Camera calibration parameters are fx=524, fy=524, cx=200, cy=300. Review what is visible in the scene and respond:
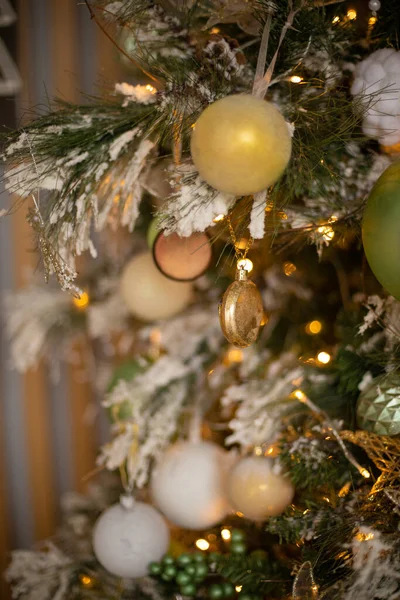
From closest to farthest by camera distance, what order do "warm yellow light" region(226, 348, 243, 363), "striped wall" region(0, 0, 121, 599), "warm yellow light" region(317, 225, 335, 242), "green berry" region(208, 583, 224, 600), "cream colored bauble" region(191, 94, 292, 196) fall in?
1. "cream colored bauble" region(191, 94, 292, 196)
2. "warm yellow light" region(317, 225, 335, 242)
3. "green berry" region(208, 583, 224, 600)
4. "warm yellow light" region(226, 348, 243, 363)
5. "striped wall" region(0, 0, 121, 599)

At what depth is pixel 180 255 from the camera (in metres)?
0.59

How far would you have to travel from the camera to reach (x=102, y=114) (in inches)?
21.4

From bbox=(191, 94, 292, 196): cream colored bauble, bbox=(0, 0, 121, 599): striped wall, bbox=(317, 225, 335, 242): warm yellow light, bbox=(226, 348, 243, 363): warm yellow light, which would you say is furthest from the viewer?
bbox=(0, 0, 121, 599): striped wall

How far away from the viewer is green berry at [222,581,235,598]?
649 mm

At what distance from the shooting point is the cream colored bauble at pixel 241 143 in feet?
1.40

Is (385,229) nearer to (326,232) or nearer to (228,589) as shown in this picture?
(326,232)

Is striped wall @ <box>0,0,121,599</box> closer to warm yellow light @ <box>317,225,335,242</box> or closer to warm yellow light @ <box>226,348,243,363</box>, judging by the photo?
warm yellow light @ <box>226,348,243,363</box>

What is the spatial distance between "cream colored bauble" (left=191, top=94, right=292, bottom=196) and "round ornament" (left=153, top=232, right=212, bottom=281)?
14cm

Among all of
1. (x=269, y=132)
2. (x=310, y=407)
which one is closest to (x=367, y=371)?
(x=310, y=407)

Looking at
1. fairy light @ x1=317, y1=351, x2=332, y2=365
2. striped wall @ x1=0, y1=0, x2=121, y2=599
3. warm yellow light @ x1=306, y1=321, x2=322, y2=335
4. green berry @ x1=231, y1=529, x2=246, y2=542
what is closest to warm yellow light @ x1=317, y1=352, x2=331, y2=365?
fairy light @ x1=317, y1=351, x2=332, y2=365

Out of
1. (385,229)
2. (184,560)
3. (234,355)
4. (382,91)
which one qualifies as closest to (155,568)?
(184,560)

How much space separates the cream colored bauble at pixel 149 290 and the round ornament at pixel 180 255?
0.27ft

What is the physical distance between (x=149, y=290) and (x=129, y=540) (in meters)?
0.32

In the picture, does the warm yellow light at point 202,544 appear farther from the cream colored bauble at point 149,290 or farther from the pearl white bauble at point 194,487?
the cream colored bauble at point 149,290
